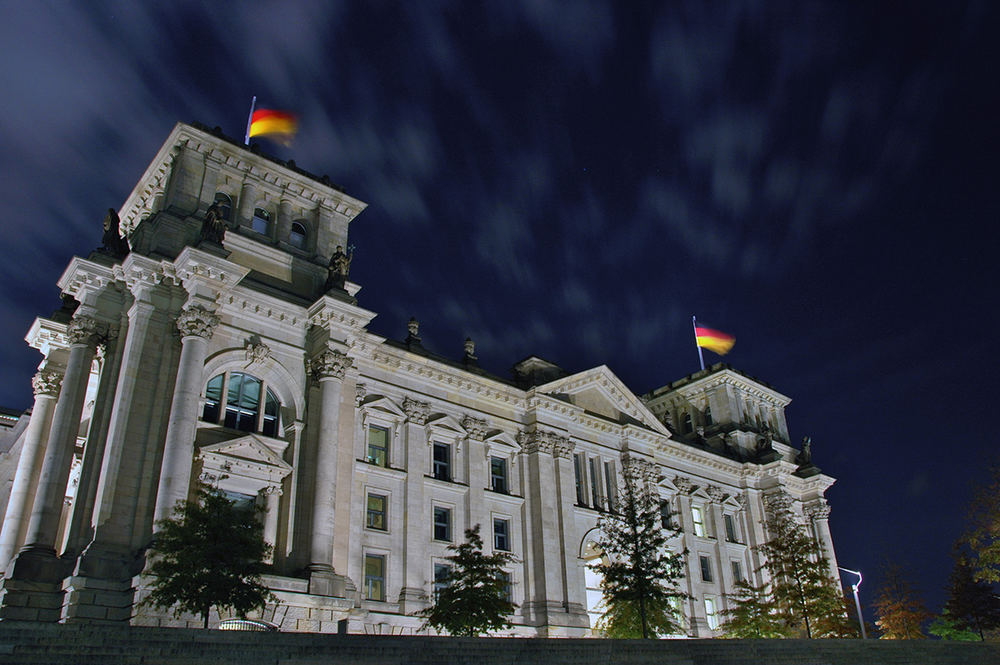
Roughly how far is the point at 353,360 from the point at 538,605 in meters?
16.9

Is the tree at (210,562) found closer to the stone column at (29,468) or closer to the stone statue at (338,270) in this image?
the stone column at (29,468)

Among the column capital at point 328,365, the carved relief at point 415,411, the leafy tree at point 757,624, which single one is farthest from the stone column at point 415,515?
the leafy tree at point 757,624

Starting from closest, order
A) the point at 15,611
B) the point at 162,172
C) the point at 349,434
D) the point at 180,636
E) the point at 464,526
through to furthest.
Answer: the point at 180,636, the point at 15,611, the point at 349,434, the point at 162,172, the point at 464,526

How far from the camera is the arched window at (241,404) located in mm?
34219

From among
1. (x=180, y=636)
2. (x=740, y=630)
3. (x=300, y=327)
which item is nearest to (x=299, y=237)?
(x=300, y=327)

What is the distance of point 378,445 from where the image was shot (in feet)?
135

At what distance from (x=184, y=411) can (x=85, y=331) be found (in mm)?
6317

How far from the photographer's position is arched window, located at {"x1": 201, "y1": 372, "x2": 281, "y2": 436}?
3422 centimetres

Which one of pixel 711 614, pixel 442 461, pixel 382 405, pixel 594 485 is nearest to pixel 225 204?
pixel 382 405

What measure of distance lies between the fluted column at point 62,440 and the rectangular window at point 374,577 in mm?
13407

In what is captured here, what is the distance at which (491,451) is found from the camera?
4603 cm

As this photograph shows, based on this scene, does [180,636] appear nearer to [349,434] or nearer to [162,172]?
[349,434]

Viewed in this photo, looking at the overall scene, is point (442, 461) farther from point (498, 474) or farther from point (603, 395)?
point (603, 395)

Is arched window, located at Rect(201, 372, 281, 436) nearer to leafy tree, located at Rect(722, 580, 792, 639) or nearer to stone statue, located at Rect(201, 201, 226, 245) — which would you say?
stone statue, located at Rect(201, 201, 226, 245)
